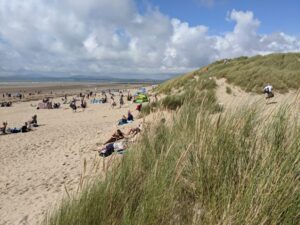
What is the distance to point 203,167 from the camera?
244 centimetres

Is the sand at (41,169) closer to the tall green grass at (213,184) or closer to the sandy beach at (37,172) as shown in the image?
the sandy beach at (37,172)

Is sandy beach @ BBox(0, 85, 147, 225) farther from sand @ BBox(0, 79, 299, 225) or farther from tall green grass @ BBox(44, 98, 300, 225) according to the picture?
tall green grass @ BBox(44, 98, 300, 225)

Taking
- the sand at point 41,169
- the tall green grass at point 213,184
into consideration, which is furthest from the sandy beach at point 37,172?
the tall green grass at point 213,184

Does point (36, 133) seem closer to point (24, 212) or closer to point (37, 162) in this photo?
point (37, 162)

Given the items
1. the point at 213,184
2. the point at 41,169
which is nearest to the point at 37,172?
the point at 41,169

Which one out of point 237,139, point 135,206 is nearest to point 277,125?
point 237,139

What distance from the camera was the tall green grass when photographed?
5.97 ft

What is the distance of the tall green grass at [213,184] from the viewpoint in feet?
5.97

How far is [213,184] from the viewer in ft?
7.59

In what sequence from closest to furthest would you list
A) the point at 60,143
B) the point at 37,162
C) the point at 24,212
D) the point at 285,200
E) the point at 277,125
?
the point at 285,200 → the point at 277,125 → the point at 24,212 → the point at 37,162 → the point at 60,143

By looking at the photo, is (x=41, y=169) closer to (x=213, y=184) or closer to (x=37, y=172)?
(x=37, y=172)

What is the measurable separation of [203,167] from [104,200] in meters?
0.82

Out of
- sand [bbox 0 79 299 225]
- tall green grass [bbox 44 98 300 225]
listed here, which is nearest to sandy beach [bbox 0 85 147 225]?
sand [bbox 0 79 299 225]

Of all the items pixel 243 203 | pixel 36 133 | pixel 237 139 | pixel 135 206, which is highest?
pixel 237 139
